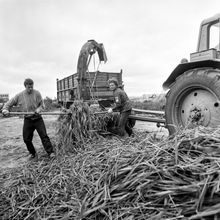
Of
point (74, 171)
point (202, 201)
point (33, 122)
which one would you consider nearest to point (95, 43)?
point (33, 122)

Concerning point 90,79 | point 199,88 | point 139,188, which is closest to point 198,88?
point 199,88

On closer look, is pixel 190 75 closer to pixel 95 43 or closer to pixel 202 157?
pixel 202 157

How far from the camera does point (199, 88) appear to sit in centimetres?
304

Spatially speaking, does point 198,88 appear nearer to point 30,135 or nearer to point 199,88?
point 199,88

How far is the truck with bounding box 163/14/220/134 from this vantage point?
9.28 ft

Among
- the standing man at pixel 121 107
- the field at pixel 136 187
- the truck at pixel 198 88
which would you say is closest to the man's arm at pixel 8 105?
the field at pixel 136 187

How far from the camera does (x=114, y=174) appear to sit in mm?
1835

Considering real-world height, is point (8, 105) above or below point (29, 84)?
below

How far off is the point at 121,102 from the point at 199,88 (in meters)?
1.84

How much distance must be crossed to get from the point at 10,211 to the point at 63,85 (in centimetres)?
988

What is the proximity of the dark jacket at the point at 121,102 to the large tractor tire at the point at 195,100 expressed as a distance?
1.26 metres

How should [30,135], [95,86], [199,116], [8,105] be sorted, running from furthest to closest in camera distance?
1. [95,86]
2. [30,135]
3. [8,105]
4. [199,116]

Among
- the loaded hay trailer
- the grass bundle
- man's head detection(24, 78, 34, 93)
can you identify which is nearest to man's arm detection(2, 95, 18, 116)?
man's head detection(24, 78, 34, 93)

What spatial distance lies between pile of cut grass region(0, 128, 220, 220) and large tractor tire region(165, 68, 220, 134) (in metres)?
0.88
